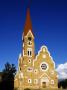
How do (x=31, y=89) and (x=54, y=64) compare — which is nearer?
(x=31, y=89)

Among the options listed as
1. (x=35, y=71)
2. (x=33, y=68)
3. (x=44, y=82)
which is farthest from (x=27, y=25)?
(x=44, y=82)

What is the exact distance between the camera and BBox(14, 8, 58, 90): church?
74.9m

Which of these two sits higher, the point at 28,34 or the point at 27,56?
the point at 28,34

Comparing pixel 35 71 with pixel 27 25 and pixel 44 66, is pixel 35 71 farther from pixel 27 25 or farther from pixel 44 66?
pixel 27 25

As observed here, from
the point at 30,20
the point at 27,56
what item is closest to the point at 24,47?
the point at 27,56

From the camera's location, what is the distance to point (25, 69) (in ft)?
247

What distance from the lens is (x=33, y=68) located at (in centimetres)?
7619

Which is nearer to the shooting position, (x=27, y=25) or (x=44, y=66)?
(x=44, y=66)

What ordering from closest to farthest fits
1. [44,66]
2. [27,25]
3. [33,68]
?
[33,68], [44,66], [27,25]

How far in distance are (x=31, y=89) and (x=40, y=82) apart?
17.6ft

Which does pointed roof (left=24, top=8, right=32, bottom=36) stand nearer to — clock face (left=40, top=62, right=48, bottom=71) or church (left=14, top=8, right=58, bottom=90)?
church (left=14, top=8, right=58, bottom=90)

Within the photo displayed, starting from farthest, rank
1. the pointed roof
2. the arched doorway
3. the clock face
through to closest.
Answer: the pointed roof, the clock face, the arched doorway

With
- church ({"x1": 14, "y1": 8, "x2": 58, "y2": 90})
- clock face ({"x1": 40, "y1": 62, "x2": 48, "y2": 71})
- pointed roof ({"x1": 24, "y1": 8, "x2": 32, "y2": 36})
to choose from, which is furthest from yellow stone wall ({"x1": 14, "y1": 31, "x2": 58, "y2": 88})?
pointed roof ({"x1": 24, "y1": 8, "x2": 32, "y2": 36})

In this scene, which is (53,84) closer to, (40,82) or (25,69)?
(40,82)
